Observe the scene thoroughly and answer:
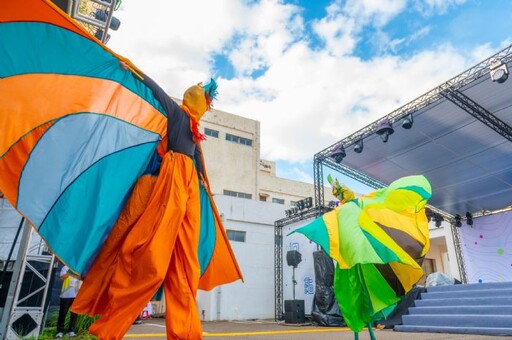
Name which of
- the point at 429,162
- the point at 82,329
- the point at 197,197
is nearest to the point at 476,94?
the point at 429,162

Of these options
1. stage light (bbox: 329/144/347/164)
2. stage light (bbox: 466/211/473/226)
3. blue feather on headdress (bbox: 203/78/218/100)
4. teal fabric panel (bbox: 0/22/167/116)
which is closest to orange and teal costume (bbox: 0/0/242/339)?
teal fabric panel (bbox: 0/22/167/116)

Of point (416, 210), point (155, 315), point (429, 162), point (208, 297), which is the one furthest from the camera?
point (155, 315)

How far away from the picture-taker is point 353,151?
982cm

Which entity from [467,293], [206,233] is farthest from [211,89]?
[467,293]

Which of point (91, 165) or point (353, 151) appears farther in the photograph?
point (353, 151)

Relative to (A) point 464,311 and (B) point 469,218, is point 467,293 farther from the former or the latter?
(B) point 469,218

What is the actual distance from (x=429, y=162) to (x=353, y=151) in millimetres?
2175

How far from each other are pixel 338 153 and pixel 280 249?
446 cm

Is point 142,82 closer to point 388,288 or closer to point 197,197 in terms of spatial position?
point 197,197

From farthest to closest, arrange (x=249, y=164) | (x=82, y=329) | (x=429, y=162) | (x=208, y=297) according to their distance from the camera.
→ (x=249, y=164) < (x=208, y=297) < (x=429, y=162) < (x=82, y=329)

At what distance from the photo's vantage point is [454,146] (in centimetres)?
888

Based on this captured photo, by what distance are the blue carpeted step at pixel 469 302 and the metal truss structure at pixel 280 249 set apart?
12.8ft

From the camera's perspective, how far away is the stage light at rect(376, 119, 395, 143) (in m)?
8.17

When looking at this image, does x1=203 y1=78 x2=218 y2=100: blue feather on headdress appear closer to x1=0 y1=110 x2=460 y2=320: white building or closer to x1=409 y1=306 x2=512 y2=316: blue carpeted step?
x1=409 y1=306 x2=512 y2=316: blue carpeted step
